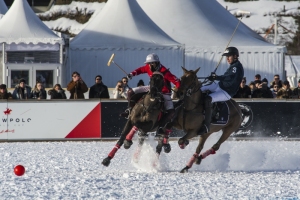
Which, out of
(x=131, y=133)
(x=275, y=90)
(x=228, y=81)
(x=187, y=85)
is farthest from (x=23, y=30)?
(x=187, y=85)

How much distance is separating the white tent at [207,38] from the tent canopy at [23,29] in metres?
4.91

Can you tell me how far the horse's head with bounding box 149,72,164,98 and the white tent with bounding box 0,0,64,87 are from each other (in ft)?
44.6

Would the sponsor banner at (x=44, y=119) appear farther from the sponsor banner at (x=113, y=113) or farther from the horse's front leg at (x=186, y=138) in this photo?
the horse's front leg at (x=186, y=138)

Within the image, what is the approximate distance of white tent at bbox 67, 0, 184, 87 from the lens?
26500 millimetres

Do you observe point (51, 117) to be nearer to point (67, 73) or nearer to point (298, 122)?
point (298, 122)

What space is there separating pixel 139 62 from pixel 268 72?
15.8ft

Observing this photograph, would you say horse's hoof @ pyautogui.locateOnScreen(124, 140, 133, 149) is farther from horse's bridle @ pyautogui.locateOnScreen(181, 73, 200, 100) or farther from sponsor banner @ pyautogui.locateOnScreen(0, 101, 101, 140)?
sponsor banner @ pyautogui.locateOnScreen(0, 101, 101, 140)

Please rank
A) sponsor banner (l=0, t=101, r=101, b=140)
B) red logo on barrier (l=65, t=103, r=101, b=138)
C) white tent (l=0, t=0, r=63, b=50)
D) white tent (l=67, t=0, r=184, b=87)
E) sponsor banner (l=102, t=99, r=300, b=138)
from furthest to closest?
white tent (l=67, t=0, r=184, b=87), white tent (l=0, t=0, r=63, b=50), sponsor banner (l=102, t=99, r=300, b=138), red logo on barrier (l=65, t=103, r=101, b=138), sponsor banner (l=0, t=101, r=101, b=140)

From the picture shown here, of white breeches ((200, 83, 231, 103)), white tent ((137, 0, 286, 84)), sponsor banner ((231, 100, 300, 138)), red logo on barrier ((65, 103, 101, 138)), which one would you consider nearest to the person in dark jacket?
white breeches ((200, 83, 231, 103))

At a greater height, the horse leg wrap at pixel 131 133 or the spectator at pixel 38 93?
the horse leg wrap at pixel 131 133

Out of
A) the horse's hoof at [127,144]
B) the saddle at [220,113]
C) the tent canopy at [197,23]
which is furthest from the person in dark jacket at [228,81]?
the tent canopy at [197,23]

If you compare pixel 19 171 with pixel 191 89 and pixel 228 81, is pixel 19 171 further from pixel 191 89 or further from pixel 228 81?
pixel 228 81

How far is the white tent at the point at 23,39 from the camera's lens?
2517 centimetres

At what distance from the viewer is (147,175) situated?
1167cm
